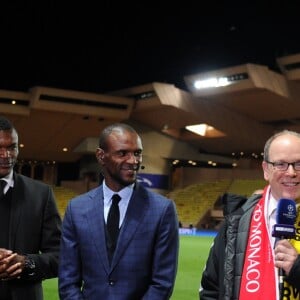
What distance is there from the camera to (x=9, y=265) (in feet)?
9.93

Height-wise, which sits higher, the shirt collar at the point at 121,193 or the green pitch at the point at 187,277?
the shirt collar at the point at 121,193

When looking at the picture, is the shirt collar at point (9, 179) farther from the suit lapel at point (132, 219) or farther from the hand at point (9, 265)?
the suit lapel at point (132, 219)

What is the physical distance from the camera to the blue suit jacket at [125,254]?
10.2 feet

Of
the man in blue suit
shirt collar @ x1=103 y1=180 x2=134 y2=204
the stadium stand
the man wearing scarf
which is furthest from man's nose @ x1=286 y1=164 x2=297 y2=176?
the stadium stand

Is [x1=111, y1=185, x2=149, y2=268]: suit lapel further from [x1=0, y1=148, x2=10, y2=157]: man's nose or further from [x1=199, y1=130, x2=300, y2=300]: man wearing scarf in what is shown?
[x1=0, y1=148, x2=10, y2=157]: man's nose

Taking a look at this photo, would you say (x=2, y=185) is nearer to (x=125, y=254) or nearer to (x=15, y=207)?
(x=15, y=207)

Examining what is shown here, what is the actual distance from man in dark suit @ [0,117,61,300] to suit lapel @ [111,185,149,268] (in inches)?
19.4

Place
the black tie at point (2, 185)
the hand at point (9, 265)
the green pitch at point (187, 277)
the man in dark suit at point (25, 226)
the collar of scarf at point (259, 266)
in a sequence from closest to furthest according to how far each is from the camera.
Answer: the collar of scarf at point (259, 266), the hand at point (9, 265), the man in dark suit at point (25, 226), the black tie at point (2, 185), the green pitch at point (187, 277)

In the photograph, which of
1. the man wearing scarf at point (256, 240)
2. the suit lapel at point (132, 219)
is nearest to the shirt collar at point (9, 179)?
the suit lapel at point (132, 219)

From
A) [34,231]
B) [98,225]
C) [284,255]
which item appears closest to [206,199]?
[34,231]

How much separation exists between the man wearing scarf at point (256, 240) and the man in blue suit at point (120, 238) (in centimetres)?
41

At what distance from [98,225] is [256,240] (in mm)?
993

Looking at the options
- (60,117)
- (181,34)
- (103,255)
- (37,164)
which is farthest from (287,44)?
(103,255)

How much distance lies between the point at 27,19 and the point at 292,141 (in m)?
29.2
